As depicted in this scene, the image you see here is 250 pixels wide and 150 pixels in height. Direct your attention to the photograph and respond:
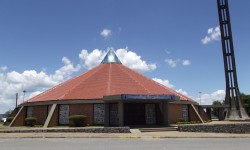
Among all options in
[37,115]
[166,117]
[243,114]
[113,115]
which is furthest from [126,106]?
[243,114]

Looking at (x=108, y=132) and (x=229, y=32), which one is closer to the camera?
(x=108, y=132)

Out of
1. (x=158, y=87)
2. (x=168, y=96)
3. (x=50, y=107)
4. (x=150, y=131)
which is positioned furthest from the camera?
(x=158, y=87)

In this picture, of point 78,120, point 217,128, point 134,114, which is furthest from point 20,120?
point 217,128

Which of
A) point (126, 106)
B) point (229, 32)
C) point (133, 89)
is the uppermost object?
point (229, 32)

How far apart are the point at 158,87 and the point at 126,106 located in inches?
302

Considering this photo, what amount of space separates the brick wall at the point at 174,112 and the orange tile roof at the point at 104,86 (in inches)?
96.2

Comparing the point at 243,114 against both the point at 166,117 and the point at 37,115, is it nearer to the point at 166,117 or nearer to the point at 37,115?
the point at 166,117

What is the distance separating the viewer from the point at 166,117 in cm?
3108

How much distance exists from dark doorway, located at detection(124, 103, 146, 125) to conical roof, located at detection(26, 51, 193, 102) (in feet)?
5.47

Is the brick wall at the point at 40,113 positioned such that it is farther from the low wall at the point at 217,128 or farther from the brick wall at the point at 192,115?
the brick wall at the point at 192,115

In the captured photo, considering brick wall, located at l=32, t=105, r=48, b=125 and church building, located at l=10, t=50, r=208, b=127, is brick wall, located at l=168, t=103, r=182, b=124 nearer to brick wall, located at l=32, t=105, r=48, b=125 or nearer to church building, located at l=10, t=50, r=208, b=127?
church building, located at l=10, t=50, r=208, b=127

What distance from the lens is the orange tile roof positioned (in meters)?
33.7

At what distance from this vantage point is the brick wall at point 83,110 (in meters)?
31.9

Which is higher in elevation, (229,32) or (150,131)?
(229,32)
